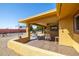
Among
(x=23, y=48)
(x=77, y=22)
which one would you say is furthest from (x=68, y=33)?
(x=23, y=48)

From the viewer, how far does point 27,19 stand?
13680 millimetres

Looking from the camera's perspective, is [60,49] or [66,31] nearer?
[60,49]

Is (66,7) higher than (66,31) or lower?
higher

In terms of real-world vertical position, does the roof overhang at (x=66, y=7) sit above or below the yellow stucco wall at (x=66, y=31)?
above

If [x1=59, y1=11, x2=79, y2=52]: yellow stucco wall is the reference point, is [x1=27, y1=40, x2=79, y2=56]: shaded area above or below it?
below

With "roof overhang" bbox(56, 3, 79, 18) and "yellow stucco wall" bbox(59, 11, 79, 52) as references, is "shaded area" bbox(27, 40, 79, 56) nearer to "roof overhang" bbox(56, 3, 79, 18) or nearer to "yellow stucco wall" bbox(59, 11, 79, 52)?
"yellow stucco wall" bbox(59, 11, 79, 52)

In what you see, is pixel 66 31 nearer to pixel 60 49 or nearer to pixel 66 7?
pixel 60 49

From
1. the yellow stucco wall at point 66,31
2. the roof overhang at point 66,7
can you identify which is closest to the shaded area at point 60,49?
the yellow stucco wall at point 66,31

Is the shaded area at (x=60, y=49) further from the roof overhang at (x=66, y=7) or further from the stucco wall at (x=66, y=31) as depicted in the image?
the roof overhang at (x=66, y=7)

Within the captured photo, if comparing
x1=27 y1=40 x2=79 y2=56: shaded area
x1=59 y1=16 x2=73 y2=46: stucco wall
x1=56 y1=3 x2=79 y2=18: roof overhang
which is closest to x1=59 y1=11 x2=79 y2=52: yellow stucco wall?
x1=59 y1=16 x2=73 y2=46: stucco wall

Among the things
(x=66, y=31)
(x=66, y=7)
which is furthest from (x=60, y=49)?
(x=66, y=7)

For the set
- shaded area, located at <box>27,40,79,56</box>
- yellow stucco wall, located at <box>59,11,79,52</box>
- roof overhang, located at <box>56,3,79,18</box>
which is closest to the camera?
roof overhang, located at <box>56,3,79,18</box>

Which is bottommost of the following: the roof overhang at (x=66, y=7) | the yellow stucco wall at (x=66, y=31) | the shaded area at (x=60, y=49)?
the shaded area at (x=60, y=49)

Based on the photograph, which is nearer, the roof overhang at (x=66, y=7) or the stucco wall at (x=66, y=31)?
the roof overhang at (x=66, y=7)
